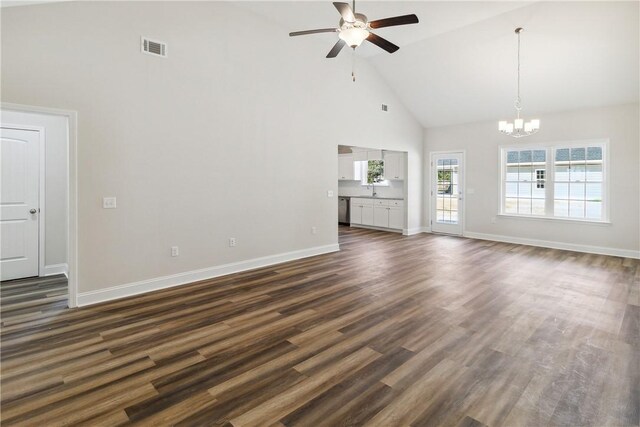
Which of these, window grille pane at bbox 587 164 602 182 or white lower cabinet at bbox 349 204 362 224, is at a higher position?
window grille pane at bbox 587 164 602 182

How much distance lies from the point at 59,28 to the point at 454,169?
823 cm

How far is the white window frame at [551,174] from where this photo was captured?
6.49 meters

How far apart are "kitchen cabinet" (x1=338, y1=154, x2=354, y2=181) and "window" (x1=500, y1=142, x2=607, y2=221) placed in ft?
14.0

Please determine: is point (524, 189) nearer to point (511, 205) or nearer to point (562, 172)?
point (511, 205)

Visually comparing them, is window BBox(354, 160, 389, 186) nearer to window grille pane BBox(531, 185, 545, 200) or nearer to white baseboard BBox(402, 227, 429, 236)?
white baseboard BBox(402, 227, 429, 236)

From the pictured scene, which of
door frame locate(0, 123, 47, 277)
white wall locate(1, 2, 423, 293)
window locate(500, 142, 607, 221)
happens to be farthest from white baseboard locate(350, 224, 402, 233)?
door frame locate(0, 123, 47, 277)

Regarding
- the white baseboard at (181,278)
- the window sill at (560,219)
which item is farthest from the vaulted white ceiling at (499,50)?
the white baseboard at (181,278)

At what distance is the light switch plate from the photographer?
392 cm

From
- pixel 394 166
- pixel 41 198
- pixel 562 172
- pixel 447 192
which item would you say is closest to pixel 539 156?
pixel 562 172

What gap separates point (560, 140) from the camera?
7004mm

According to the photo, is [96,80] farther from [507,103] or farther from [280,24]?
[507,103]

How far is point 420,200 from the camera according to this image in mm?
9328

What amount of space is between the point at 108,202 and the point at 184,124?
139 centimetres

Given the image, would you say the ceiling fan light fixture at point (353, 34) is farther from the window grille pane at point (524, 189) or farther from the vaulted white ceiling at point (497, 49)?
the window grille pane at point (524, 189)
